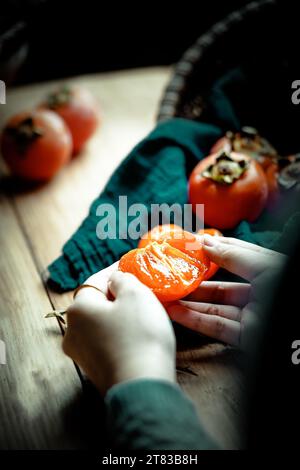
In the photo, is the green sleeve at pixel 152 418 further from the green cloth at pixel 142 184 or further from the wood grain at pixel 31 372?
the green cloth at pixel 142 184

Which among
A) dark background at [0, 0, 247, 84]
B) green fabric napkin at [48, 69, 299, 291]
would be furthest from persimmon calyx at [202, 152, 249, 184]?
dark background at [0, 0, 247, 84]

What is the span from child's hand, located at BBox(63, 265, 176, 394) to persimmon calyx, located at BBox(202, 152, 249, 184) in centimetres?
28

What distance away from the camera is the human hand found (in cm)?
59

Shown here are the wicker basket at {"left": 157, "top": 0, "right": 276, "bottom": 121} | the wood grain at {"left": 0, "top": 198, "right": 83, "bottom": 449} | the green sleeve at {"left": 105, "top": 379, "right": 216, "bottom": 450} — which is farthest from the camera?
the wicker basket at {"left": 157, "top": 0, "right": 276, "bottom": 121}

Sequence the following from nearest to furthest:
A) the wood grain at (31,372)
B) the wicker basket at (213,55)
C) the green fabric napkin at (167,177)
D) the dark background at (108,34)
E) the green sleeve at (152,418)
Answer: the green sleeve at (152,418), the wood grain at (31,372), the green fabric napkin at (167,177), the wicker basket at (213,55), the dark background at (108,34)

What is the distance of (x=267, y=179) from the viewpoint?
832 mm

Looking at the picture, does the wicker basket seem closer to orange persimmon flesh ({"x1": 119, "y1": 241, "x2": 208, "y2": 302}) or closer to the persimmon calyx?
the persimmon calyx

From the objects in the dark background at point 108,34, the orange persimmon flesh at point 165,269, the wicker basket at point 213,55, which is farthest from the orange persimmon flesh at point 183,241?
the dark background at point 108,34

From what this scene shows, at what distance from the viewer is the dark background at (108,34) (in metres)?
1.47

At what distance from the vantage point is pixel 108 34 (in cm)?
154

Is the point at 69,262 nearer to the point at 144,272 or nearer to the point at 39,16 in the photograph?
the point at 144,272

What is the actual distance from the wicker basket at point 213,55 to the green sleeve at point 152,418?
24.2 inches

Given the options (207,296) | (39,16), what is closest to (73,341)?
(207,296)
